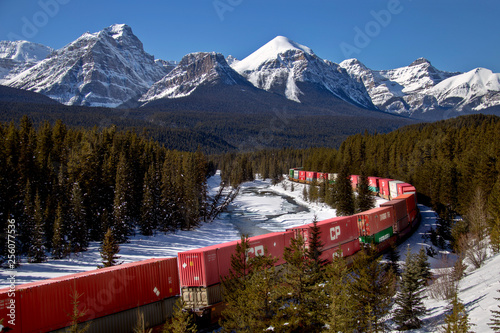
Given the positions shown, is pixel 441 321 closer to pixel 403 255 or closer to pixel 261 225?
pixel 403 255

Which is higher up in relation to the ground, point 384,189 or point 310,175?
point 310,175

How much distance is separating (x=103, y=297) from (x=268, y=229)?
40305 mm

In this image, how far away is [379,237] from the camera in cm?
3306

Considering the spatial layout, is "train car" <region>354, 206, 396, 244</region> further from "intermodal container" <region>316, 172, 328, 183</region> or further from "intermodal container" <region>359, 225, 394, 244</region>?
"intermodal container" <region>316, 172, 328, 183</region>

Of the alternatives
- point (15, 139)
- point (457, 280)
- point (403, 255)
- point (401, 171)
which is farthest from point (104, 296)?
point (401, 171)

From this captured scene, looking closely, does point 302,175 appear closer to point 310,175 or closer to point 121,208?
point 310,175

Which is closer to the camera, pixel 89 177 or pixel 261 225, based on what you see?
pixel 89 177

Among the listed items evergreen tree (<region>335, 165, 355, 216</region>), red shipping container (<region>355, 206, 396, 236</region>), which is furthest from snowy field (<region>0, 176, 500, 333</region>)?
evergreen tree (<region>335, 165, 355, 216</region>)

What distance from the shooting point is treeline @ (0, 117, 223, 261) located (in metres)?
36.3

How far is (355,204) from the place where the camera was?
187 ft

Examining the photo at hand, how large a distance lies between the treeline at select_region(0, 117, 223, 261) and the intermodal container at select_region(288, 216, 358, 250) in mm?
26180

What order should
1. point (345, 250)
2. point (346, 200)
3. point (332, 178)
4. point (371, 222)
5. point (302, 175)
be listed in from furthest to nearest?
point (302, 175) < point (332, 178) < point (346, 200) < point (371, 222) < point (345, 250)

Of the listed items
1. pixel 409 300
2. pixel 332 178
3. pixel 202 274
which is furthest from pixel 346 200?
pixel 202 274

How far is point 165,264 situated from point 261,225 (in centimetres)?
4084
